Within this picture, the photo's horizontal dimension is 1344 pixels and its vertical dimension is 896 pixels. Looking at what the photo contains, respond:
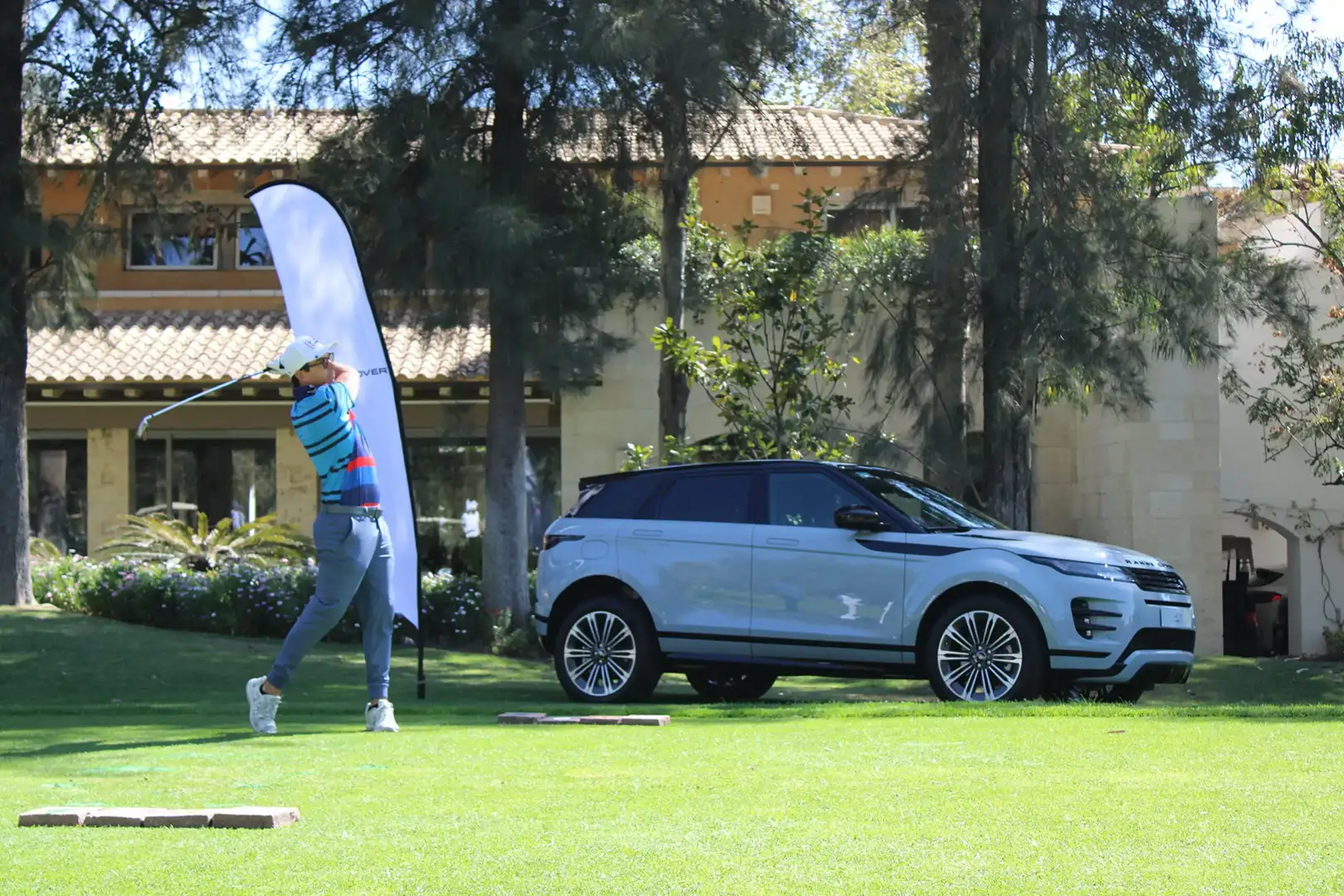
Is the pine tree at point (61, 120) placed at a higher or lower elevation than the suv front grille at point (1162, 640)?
higher

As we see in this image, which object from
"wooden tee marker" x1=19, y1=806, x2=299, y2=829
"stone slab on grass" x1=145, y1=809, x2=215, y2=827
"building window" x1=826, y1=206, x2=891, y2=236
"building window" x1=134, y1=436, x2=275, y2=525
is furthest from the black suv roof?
"building window" x1=134, y1=436, x2=275, y2=525

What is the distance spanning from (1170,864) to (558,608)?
870 cm

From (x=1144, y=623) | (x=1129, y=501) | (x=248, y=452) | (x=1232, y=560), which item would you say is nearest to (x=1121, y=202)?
(x=1144, y=623)

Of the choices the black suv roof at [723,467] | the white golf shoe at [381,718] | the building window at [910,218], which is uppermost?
the building window at [910,218]

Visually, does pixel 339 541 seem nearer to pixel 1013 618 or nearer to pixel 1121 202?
pixel 1013 618

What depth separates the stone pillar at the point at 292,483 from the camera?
28562mm

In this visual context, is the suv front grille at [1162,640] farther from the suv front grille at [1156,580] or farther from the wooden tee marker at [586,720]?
the wooden tee marker at [586,720]

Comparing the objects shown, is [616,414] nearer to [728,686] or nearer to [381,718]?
[728,686]

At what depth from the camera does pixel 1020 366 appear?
1695cm

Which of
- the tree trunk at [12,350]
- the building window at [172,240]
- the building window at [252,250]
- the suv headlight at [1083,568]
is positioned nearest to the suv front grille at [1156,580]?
the suv headlight at [1083,568]

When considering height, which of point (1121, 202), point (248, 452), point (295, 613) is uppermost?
point (1121, 202)

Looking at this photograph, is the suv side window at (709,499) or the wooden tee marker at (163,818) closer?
the wooden tee marker at (163,818)

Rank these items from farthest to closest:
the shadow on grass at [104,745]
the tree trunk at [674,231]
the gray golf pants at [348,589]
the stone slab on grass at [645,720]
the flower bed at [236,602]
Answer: the flower bed at [236,602] → the tree trunk at [674,231] → the stone slab on grass at [645,720] → the gray golf pants at [348,589] → the shadow on grass at [104,745]

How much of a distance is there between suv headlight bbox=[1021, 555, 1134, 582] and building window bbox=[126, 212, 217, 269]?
47.5ft
